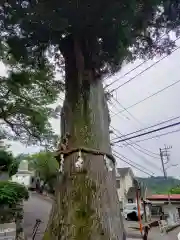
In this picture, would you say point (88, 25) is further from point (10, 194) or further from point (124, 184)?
point (124, 184)

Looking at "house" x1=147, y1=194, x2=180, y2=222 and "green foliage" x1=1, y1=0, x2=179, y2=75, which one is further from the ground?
"green foliage" x1=1, y1=0, x2=179, y2=75

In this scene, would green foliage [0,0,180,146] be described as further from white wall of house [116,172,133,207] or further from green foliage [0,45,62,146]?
white wall of house [116,172,133,207]

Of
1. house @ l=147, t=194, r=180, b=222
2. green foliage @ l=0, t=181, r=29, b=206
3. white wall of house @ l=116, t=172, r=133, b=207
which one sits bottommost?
house @ l=147, t=194, r=180, b=222

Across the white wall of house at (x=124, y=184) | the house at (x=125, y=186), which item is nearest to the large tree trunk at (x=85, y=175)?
the house at (x=125, y=186)

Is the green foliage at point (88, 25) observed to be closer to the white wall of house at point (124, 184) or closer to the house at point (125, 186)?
the house at point (125, 186)

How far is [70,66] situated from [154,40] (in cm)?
196

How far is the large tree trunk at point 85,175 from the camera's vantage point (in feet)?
8.22

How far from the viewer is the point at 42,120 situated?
9078 mm

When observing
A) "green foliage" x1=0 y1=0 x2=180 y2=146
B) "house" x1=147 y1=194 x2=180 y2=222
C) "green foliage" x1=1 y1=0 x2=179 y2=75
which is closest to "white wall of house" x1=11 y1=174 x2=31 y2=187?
"house" x1=147 y1=194 x2=180 y2=222

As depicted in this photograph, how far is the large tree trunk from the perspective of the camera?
2.50m

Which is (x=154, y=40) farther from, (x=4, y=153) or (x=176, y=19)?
(x=4, y=153)

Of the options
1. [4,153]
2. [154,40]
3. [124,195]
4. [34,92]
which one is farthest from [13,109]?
[124,195]

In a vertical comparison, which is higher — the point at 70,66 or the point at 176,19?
the point at 176,19

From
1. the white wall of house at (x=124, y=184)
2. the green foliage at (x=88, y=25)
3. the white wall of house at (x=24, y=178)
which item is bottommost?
the white wall of house at (x=124, y=184)
